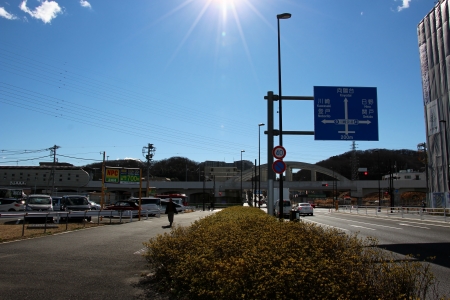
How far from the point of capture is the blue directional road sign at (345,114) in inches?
658

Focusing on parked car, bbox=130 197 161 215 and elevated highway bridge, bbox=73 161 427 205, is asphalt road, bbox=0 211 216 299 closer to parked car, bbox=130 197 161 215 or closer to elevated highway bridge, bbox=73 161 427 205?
parked car, bbox=130 197 161 215

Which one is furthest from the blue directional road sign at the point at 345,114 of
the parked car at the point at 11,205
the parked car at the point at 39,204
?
the parked car at the point at 11,205

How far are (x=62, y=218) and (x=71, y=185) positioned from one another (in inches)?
2458

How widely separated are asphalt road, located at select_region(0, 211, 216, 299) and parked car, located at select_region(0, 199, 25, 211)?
17.7 meters

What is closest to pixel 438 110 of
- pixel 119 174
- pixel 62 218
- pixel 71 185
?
pixel 119 174

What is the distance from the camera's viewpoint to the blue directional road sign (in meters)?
16.7

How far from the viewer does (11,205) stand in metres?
27.7

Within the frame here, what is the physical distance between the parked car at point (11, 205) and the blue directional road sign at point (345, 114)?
22426mm

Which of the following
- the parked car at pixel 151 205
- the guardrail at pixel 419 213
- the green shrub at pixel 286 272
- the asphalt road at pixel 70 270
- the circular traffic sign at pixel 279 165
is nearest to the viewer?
the green shrub at pixel 286 272

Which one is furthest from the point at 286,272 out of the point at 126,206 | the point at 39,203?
the point at 126,206

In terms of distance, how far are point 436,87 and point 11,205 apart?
45.0m

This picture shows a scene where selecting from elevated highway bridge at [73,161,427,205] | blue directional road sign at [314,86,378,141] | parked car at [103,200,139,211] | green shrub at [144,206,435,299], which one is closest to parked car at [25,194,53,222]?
parked car at [103,200,139,211]

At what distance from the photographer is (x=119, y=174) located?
2638 cm

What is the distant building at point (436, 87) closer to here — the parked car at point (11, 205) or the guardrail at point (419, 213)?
the guardrail at point (419, 213)
